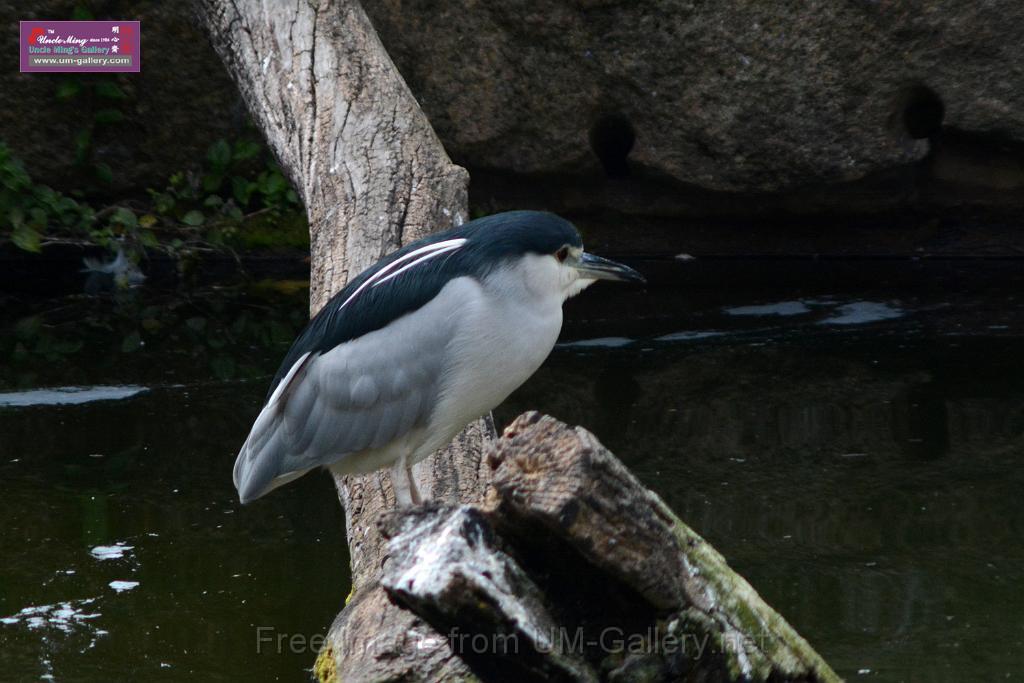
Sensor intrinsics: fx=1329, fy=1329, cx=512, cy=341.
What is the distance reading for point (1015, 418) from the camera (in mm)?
4707

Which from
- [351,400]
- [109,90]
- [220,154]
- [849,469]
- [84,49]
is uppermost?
[84,49]

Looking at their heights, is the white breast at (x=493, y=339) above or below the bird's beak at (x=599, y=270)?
below

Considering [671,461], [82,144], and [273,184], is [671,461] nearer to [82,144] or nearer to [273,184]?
[273,184]

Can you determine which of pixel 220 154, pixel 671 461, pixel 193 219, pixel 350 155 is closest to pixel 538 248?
pixel 350 155

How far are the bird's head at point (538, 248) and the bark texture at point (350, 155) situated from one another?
53 cm

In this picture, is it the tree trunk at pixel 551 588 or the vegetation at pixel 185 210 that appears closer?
the tree trunk at pixel 551 588

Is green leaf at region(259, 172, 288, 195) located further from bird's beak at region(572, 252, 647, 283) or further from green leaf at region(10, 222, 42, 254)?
bird's beak at region(572, 252, 647, 283)

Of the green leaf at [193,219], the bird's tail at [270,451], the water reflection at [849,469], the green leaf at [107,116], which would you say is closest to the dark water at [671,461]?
the water reflection at [849,469]

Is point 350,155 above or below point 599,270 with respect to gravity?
above

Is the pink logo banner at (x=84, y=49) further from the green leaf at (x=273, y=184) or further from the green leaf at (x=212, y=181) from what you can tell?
the green leaf at (x=273, y=184)

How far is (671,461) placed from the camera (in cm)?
441

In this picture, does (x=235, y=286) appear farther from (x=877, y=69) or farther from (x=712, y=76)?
(x=877, y=69)

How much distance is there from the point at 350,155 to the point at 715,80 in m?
2.63

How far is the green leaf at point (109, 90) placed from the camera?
21.6 ft
